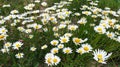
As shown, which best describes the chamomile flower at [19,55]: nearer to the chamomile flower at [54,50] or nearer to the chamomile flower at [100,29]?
the chamomile flower at [54,50]

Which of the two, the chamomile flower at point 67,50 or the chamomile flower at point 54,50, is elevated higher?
the chamomile flower at point 67,50

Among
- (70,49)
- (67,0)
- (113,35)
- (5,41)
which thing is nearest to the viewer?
(70,49)

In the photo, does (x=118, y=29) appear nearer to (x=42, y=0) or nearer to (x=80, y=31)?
(x=80, y=31)

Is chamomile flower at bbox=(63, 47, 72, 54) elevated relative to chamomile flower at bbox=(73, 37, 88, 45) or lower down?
lower down

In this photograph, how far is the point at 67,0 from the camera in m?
5.12

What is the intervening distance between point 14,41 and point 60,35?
67 centimetres

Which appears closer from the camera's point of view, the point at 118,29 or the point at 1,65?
the point at 1,65

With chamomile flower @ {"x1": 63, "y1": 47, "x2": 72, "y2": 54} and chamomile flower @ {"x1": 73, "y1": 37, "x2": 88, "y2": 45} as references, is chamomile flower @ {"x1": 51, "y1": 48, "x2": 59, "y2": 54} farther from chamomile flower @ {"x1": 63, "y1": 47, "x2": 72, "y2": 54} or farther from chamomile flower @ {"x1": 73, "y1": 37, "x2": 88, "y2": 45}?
chamomile flower @ {"x1": 73, "y1": 37, "x2": 88, "y2": 45}

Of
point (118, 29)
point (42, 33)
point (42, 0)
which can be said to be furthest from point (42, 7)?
point (118, 29)

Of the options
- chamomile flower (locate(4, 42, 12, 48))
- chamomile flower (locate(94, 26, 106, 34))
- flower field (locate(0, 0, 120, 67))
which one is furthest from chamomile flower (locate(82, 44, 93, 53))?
chamomile flower (locate(4, 42, 12, 48))

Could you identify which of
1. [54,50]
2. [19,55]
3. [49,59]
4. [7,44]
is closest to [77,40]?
[54,50]

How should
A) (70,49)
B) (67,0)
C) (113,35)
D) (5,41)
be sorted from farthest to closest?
(67,0) < (5,41) < (113,35) < (70,49)

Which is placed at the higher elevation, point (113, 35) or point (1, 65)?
point (113, 35)

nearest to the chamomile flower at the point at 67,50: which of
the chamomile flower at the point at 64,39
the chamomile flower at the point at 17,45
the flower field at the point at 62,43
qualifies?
the flower field at the point at 62,43
